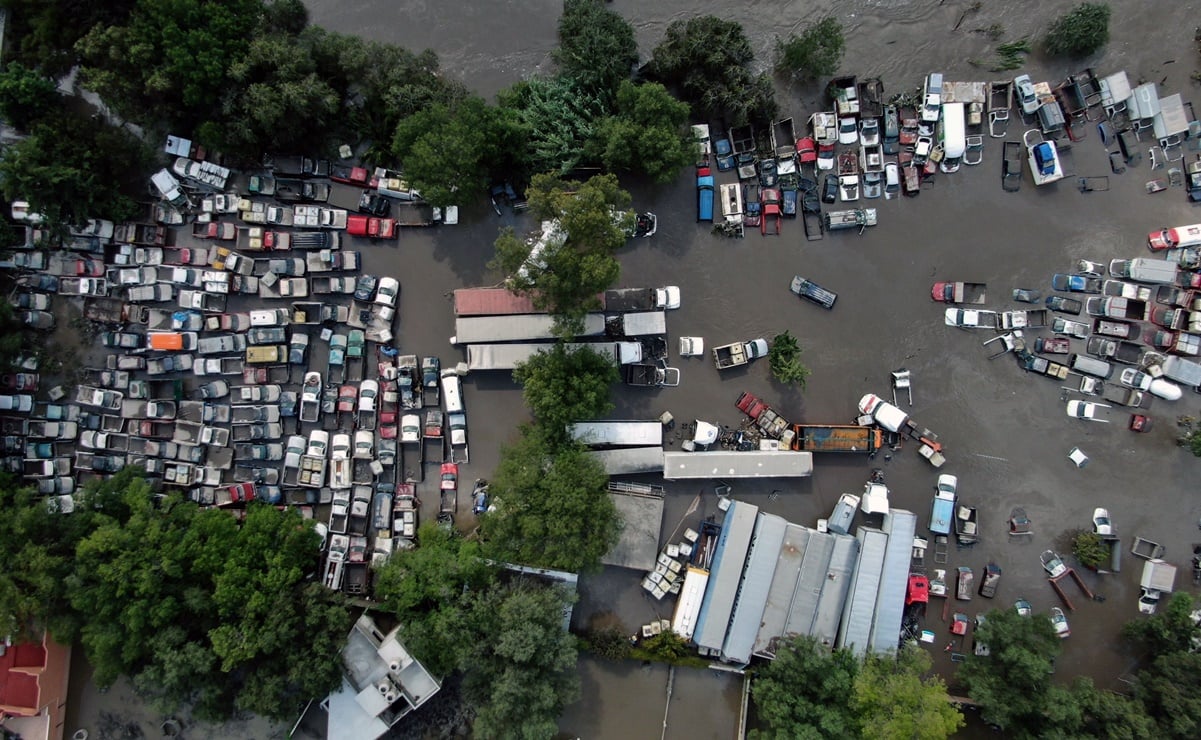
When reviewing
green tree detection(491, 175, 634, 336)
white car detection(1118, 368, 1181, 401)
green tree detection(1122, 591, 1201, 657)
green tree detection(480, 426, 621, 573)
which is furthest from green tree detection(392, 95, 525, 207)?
green tree detection(1122, 591, 1201, 657)

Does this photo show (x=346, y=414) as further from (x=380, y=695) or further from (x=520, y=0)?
(x=520, y=0)

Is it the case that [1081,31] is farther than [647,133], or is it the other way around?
[1081,31]

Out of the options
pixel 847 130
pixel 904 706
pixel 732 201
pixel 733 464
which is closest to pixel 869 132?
pixel 847 130

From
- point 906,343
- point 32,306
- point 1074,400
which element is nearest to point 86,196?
point 32,306

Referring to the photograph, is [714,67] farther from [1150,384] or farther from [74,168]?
[74,168]

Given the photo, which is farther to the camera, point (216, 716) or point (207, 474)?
point (207, 474)

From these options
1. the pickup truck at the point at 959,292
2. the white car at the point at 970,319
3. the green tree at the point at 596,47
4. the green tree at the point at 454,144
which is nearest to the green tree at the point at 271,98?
the green tree at the point at 454,144

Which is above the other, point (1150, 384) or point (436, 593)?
point (1150, 384)
